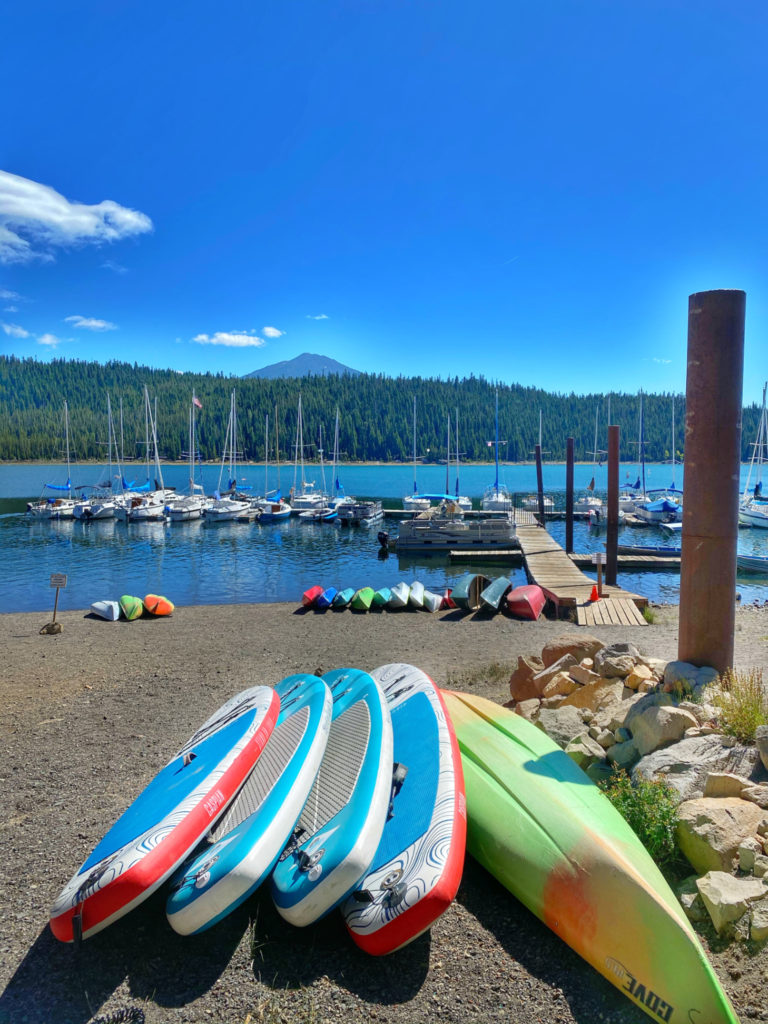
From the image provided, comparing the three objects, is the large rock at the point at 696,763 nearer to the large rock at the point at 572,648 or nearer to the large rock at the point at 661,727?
the large rock at the point at 661,727

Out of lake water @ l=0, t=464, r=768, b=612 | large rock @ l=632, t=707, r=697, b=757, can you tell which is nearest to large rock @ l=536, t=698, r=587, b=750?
large rock @ l=632, t=707, r=697, b=757

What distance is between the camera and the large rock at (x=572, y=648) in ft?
27.2

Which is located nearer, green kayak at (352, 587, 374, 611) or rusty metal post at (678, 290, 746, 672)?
rusty metal post at (678, 290, 746, 672)

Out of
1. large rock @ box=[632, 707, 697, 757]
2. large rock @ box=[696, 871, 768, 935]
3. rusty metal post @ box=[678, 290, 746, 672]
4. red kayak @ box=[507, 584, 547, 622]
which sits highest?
rusty metal post @ box=[678, 290, 746, 672]

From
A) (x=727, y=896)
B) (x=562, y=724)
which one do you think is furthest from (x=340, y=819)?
(x=562, y=724)

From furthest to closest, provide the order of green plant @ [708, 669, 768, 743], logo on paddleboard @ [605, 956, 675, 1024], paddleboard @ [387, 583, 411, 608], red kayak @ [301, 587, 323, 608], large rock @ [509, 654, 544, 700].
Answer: red kayak @ [301, 587, 323, 608] → paddleboard @ [387, 583, 411, 608] → large rock @ [509, 654, 544, 700] → green plant @ [708, 669, 768, 743] → logo on paddleboard @ [605, 956, 675, 1024]

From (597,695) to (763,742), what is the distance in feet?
7.59

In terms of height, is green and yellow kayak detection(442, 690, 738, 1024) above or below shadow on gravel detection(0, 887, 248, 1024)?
above

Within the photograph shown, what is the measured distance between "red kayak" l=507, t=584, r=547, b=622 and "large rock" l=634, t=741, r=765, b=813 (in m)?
10.7

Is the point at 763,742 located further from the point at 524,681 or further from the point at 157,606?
the point at 157,606

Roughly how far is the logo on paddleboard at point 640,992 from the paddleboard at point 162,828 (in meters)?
2.60

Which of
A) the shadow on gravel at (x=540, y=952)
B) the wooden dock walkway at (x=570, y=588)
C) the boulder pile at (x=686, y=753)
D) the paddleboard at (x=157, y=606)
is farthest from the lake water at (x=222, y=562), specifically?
the shadow on gravel at (x=540, y=952)

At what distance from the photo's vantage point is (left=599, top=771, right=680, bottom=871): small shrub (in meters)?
4.17

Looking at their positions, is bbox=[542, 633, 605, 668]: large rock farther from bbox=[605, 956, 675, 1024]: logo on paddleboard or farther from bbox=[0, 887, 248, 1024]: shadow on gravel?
bbox=[0, 887, 248, 1024]: shadow on gravel
